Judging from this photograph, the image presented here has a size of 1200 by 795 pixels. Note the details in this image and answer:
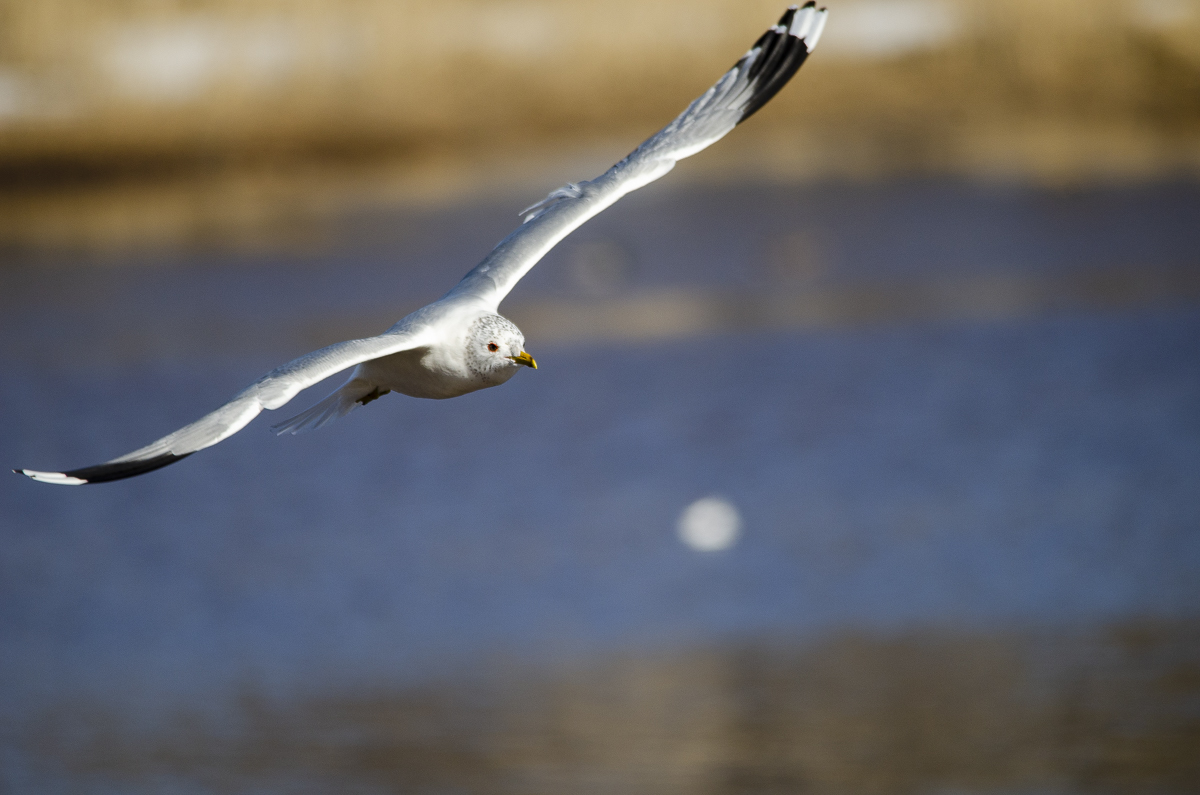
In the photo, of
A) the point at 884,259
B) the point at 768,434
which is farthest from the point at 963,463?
the point at 884,259

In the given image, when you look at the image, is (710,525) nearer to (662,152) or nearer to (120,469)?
(662,152)

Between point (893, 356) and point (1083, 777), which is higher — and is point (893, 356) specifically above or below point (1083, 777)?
above

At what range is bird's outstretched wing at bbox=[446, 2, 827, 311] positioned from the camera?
820 cm

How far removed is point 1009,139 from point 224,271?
14423mm

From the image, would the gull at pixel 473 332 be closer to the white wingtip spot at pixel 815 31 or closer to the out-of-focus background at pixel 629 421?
the white wingtip spot at pixel 815 31

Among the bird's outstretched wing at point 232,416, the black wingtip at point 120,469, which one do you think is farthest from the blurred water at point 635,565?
the black wingtip at point 120,469

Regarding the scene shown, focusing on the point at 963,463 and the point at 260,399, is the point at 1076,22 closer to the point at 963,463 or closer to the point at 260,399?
the point at 963,463

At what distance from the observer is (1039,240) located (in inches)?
1046

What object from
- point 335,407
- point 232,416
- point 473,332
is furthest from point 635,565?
point 232,416

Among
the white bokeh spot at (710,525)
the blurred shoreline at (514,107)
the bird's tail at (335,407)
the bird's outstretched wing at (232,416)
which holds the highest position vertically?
the blurred shoreline at (514,107)

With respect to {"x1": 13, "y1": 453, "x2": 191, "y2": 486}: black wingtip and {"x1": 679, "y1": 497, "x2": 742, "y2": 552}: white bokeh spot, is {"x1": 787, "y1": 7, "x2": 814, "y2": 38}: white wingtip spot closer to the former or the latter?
{"x1": 13, "y1": 453, "x2": 191, "y2": 486}: black wingtip

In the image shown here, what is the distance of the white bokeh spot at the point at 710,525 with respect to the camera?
1523cm

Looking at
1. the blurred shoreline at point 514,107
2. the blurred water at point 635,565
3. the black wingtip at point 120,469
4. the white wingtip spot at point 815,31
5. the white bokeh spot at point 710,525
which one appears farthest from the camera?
the blurred shoreline at point 514,107

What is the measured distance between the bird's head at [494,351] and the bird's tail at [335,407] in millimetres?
826
